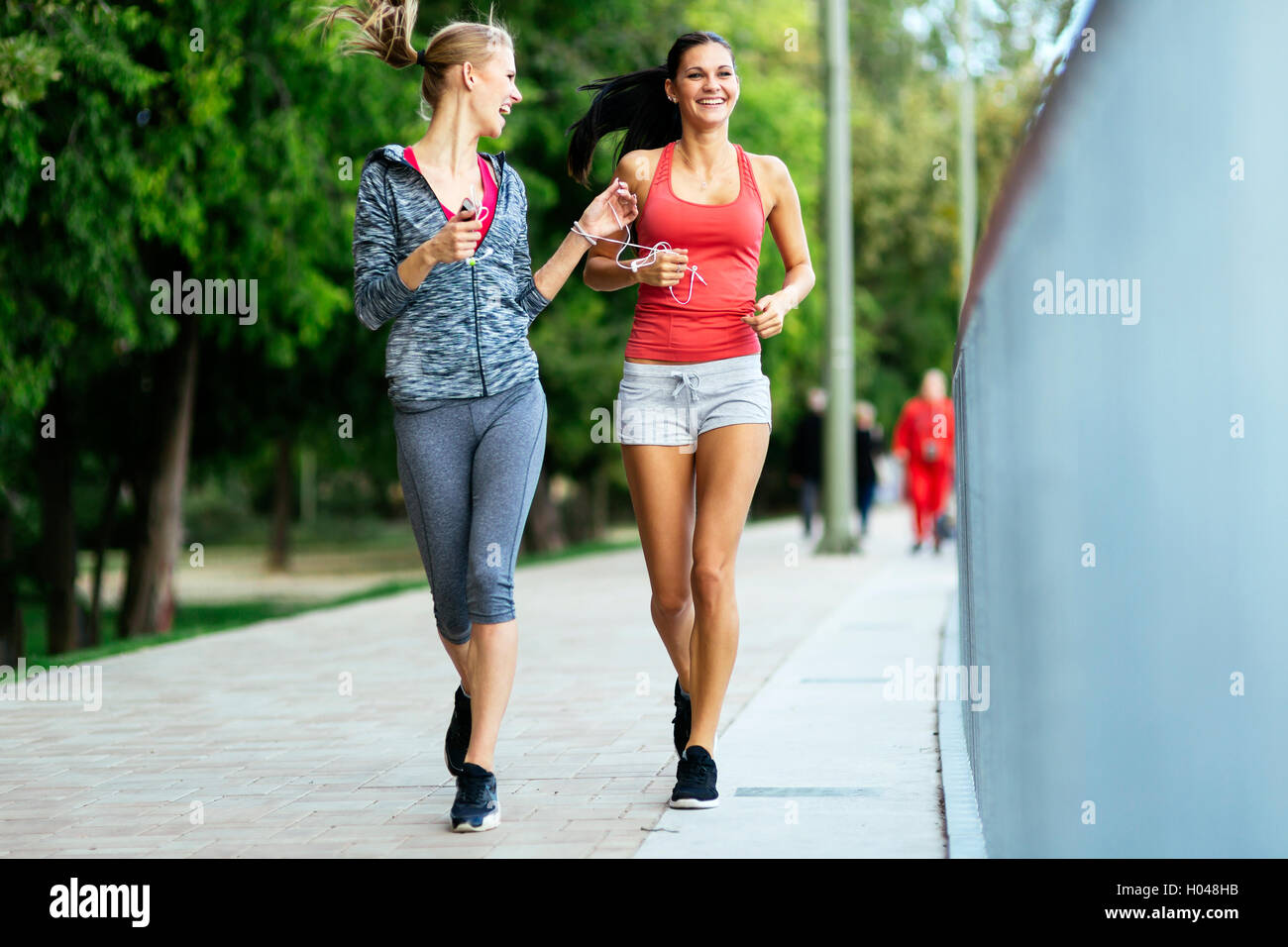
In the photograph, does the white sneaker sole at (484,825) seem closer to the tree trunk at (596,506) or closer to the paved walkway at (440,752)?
the paved walkway at (440,752)

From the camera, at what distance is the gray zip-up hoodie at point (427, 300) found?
14.6ft

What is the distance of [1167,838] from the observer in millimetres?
2350

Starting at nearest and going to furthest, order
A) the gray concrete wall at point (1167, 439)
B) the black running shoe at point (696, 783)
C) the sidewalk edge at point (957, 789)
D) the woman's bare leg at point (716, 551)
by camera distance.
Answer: the gray concrete wall at point (1167, 439)
the sidewalk edge at point (957, 789)
the black running shoe at point (696, 783)
the woman's bare leg at point (716, 551)

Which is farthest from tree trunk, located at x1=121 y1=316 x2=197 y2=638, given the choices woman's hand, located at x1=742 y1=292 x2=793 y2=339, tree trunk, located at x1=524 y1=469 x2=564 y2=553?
woman's hand, located at x1=742 y1=292 x2=793 y2=339

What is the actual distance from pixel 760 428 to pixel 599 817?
1153 millimetres

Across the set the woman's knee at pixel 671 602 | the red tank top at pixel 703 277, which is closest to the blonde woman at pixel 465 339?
the red tank top at pixel 703 277

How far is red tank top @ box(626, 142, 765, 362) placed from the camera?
15.3ft

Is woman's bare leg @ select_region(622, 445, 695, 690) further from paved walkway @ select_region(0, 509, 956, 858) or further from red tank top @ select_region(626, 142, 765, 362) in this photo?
paved walkway @ select_region(0, 509, 956, 858)

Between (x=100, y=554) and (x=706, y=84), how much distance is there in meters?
15.9

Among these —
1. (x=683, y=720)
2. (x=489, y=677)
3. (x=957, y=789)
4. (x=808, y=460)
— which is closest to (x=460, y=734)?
(x=489, y=677)

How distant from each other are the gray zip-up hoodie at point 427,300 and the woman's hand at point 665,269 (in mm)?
380
